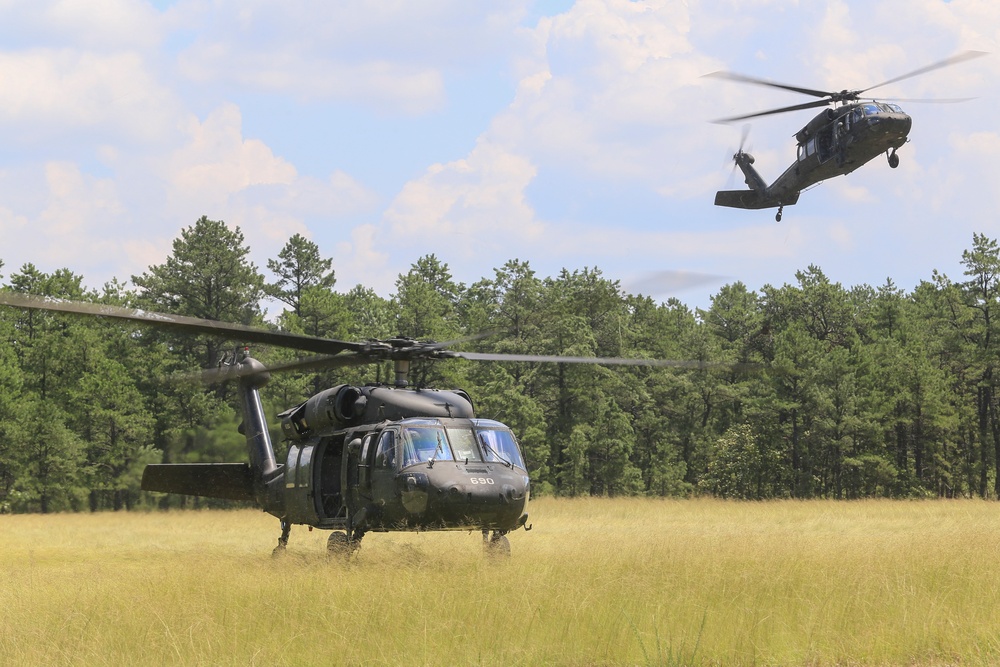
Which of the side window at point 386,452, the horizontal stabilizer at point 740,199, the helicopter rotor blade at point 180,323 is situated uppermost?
the horizontal stabilizer at point 740,199

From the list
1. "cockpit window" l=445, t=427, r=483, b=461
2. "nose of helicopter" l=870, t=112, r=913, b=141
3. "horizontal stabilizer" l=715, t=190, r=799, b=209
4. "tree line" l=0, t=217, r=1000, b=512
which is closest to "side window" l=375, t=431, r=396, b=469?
"cockpit window" l=445, t=427, r=483, b=461

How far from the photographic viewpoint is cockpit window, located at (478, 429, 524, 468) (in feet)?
45.9

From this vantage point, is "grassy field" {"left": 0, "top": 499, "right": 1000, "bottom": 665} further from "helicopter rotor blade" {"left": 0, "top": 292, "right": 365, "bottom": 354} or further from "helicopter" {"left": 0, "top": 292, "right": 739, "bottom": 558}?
"helicopter rotor blade" {"left": 0, "top": 292, "right": 365, "bottom": 354}

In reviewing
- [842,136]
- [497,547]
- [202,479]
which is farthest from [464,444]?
[842,136]

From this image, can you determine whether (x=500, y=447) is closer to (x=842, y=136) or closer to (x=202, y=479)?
(x=202, y=479)

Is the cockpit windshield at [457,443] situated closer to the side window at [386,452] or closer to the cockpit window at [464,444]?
the cockpit window at [464,444]

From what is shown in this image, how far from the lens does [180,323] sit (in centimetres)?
1149

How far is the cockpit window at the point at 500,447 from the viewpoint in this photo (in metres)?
14.0

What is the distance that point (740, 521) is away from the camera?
26109 millimetres

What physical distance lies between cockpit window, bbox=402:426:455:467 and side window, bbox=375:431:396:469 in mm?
167

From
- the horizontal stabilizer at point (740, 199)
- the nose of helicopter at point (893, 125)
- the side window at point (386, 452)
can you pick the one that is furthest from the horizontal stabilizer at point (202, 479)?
the horizontal stabilizer at point (740, 199)

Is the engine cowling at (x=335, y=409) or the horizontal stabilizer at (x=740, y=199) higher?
the horizontal stabilizer at (x=740, y=199)

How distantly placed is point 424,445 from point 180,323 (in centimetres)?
363

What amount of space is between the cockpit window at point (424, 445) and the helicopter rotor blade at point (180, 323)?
139cm
